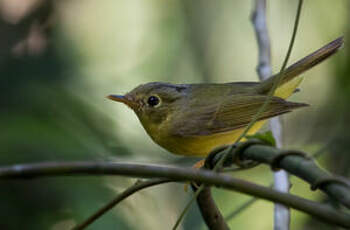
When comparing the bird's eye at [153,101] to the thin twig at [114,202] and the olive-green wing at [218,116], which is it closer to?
the olive-green wing at [218,116]

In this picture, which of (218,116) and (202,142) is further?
(218,116)

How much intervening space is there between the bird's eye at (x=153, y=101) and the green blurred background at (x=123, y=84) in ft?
1.23

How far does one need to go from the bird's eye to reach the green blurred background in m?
0.37

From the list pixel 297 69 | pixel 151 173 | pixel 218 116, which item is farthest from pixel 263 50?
pixel 151 173

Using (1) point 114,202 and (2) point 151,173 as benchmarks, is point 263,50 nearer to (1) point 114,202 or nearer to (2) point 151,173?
(1) point 114,202

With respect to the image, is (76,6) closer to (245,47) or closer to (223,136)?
(245,47)

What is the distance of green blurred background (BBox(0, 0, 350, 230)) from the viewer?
3.17 meters

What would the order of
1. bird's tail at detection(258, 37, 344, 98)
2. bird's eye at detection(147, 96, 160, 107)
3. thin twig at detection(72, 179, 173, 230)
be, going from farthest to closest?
bird's eye at detection(147, 96, 160, 107) → bird's tail at detection(258, 37, 344, 98) → thin twig at detection(72, 179, 173, 230)

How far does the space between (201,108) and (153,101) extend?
1.08 ft

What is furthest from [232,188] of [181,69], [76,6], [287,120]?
[76,6]

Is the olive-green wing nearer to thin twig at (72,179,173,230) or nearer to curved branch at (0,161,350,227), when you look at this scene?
thin twig at (72,179,173,230)

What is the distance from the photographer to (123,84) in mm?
5090

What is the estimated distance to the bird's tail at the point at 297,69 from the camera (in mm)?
2908

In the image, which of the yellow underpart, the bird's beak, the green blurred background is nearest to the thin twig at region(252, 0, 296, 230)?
the yellow underpart
